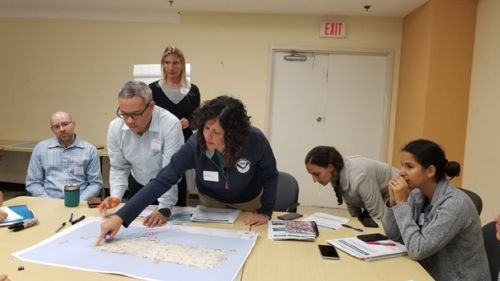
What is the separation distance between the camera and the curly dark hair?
167 centimetres

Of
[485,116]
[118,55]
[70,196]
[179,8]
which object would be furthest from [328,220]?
[118,55]

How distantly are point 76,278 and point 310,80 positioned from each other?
12.7 ft

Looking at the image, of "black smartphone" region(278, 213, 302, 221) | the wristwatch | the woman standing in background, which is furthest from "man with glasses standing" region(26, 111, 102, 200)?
"black smartphone" region(278, 213, 302, 221)

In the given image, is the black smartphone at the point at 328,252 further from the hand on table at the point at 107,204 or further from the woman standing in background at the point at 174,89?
the woman standing in background at the point at 174,89

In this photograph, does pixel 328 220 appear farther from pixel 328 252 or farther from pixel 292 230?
pixel 328 252

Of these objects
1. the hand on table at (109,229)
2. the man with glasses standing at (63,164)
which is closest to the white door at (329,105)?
the man with glasses standing at (63,164)

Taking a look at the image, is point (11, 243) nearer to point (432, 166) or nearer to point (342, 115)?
point (432, 166)

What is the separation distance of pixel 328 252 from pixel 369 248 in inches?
7.3

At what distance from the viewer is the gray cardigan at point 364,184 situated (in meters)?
2.18

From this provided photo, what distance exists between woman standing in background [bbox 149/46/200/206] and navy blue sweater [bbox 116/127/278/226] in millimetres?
927

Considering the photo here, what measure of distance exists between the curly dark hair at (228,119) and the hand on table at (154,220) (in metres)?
0.41

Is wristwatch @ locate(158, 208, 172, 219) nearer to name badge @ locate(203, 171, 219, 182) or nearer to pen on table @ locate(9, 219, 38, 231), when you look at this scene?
name badge @ locate(203, 171, 219, 182)

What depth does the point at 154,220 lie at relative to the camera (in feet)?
5.81

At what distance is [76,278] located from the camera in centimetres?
124
